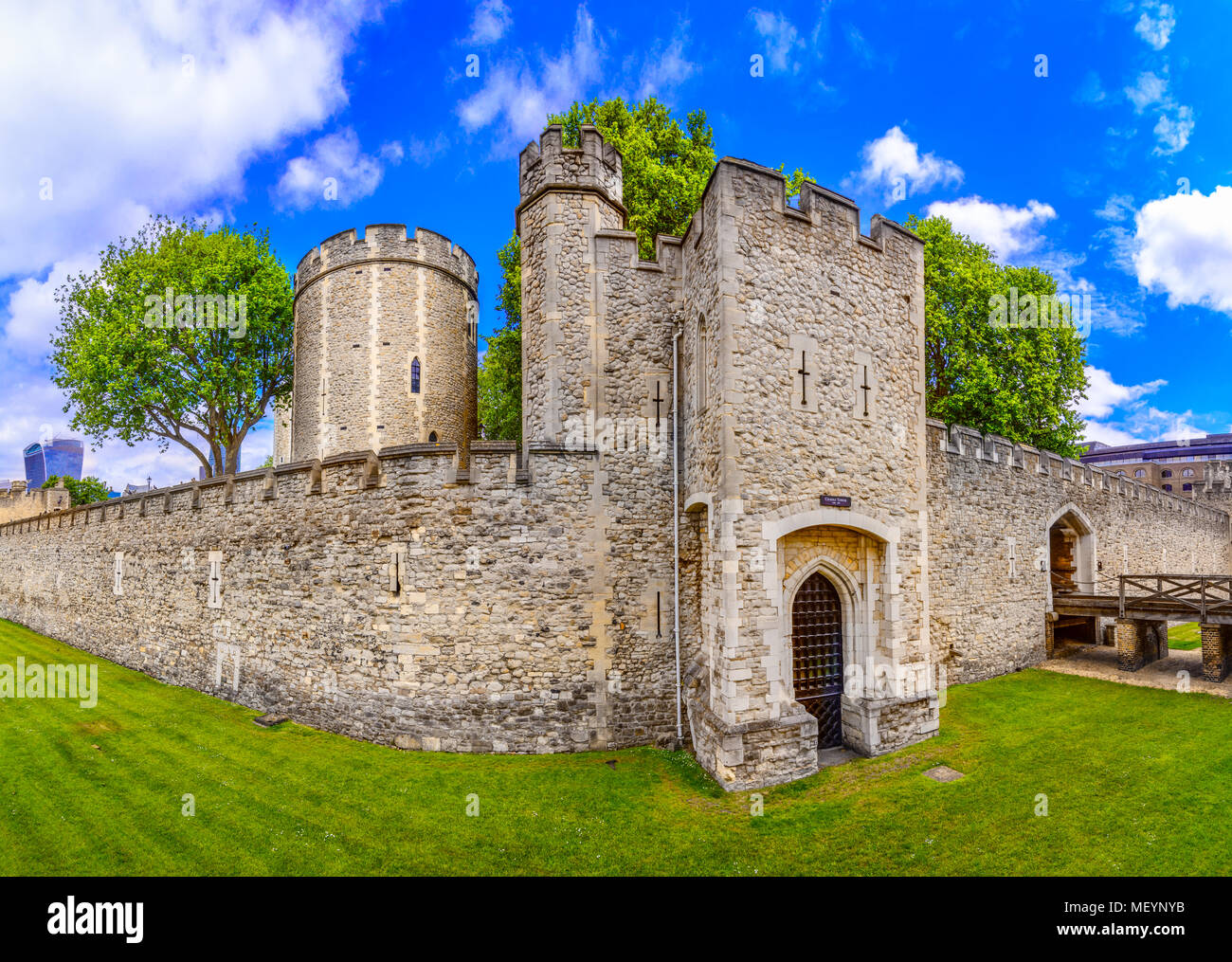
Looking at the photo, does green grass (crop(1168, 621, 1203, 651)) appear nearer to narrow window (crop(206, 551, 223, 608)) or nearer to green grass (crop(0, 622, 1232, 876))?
green grass (crop(0, 622, 1232, 876))

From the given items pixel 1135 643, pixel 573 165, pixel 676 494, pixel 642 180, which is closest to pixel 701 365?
pixel 676 494

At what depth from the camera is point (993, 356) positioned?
20.8m

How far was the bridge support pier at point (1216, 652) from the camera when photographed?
14.3 m

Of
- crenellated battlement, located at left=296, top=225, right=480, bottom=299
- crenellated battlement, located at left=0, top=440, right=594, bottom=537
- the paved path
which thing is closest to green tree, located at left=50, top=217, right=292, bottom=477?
crenellated battlement, located at left=296, top=225, right=480, bottom=299

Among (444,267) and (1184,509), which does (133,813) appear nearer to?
(444,267)

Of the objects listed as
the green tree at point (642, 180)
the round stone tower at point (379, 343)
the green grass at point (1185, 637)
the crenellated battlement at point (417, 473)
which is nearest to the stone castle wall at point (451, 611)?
the crenellated battlement at point (417, 473)

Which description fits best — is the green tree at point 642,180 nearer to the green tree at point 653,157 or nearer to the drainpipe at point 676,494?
the green tree at point 653,157

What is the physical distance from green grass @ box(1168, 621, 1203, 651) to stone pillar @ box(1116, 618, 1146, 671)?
3245 millimetres

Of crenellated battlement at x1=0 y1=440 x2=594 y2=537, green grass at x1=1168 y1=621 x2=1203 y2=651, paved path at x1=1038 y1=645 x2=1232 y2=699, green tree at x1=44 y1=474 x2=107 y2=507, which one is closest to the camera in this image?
crenellated battlement at x1=0 y1=440 x2=594 y2=537

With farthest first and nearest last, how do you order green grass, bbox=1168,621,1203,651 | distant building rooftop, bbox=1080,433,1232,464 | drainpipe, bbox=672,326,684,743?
distant building rooftop, bbox=1080,433,1232,464
green grass, bbox=1168,621,1203,651
drainpipe, bbox=672,326,684,743

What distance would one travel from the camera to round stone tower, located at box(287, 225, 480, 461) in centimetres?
1686
